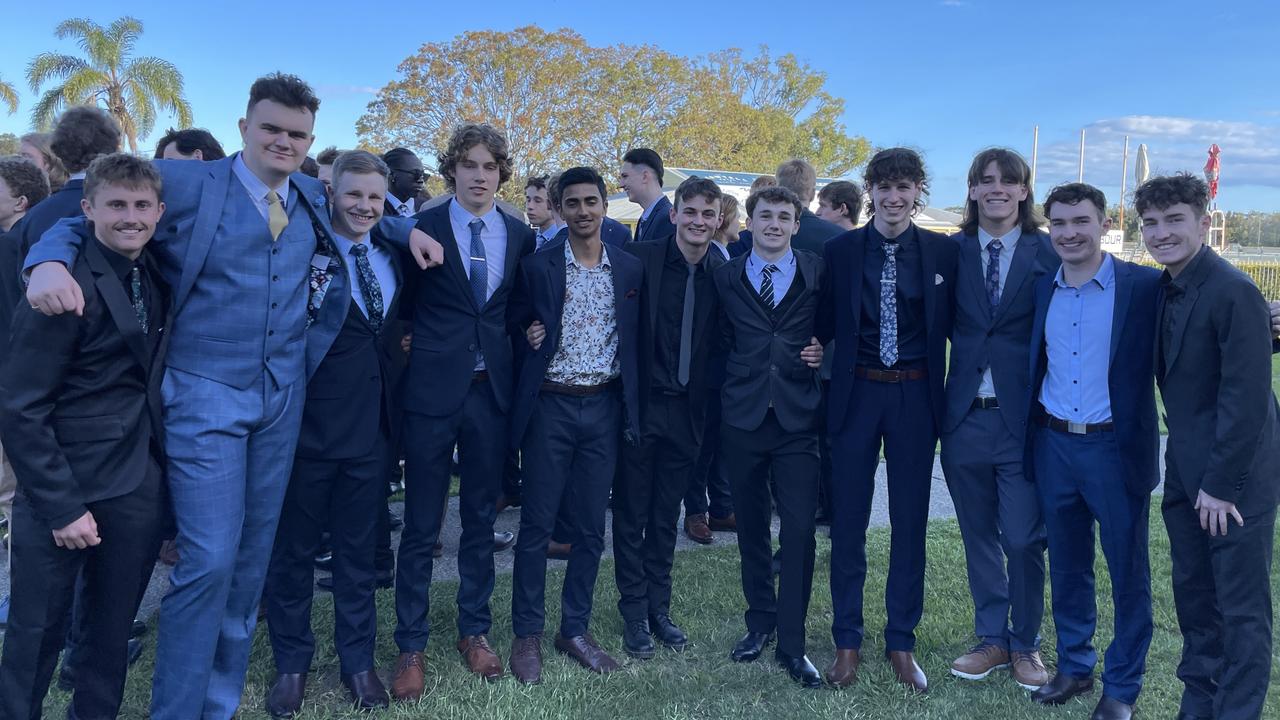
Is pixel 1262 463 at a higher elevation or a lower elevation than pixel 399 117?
lower

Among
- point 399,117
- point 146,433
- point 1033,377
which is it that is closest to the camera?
point 146,433

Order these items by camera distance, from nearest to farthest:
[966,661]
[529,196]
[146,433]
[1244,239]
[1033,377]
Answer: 1. [146,433]
2. [1033,377]
3. [966,661]
4. [529,196]
5. [1244,239]

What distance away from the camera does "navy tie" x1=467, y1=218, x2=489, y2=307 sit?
395cm

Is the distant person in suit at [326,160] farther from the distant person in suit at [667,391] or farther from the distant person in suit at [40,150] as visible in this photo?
the distant person in suit at [667,391]

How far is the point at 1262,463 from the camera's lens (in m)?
3.33

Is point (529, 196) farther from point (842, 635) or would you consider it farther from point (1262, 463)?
point (1262, 463)

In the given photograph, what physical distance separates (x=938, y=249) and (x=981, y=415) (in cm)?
80

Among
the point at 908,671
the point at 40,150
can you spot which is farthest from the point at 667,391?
the point at 40,150

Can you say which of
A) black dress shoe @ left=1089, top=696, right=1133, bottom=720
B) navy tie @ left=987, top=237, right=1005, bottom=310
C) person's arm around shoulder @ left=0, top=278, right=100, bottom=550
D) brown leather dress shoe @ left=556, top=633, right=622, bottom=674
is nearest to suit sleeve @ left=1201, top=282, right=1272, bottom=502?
navy tie @ left=987, top=237, right=1005, bottom=310

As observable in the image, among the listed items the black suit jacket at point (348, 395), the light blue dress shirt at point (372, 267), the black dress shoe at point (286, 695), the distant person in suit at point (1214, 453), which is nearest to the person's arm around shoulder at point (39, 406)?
the black suit jacket at point (348, 395)

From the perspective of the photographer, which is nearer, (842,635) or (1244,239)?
(842,635)

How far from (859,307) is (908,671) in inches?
67.2

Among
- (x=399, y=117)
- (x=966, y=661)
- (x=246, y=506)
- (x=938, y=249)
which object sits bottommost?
(x=966, y=661)

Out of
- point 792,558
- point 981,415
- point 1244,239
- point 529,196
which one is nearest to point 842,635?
point 792,558
